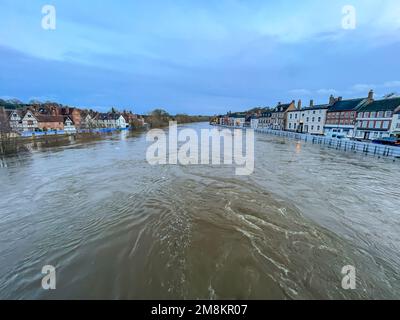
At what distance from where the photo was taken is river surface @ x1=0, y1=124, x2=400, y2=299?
3791 mm

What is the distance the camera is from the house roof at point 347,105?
120 ft

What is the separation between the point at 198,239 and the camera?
529cm

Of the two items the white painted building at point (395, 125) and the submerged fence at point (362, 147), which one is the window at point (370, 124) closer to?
the white painted building at point (395, 125)

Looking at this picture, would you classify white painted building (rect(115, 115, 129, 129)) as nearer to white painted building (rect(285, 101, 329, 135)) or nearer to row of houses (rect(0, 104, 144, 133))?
row of houses (rect(0, 104, 144, 133))

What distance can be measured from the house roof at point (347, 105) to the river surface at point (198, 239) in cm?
3664

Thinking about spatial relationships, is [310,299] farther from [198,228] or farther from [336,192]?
[336,192]

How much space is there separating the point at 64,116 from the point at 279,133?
6571cm

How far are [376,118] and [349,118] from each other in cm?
533

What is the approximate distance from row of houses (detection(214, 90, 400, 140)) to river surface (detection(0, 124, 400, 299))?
101 feet

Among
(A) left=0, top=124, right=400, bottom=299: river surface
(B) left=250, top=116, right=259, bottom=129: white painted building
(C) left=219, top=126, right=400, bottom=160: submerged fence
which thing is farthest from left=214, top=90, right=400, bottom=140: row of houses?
(A) left=0, top=124, right=400, bottom=299: river surface

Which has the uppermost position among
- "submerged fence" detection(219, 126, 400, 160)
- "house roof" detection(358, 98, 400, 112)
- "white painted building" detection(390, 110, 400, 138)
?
"house roof" detection(358, 98, 400, 112)

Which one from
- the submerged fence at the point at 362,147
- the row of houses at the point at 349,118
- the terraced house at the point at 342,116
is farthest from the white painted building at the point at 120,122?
the terraced house at the point at 342,116

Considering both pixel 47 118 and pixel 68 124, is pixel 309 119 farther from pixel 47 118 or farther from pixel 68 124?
pixel 47 118

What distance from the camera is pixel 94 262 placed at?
175 inches
